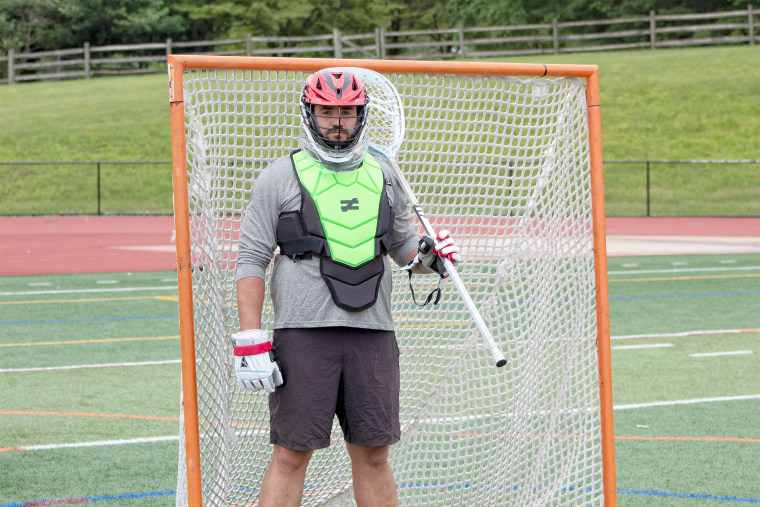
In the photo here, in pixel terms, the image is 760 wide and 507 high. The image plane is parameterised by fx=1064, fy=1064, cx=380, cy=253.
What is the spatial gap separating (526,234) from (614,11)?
4687 centimetres

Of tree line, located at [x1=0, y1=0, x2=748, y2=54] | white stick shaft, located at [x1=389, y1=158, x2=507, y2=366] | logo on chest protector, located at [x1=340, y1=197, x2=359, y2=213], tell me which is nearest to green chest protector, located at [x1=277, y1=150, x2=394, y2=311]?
logo on chest protector, located at [x1=340, y1=197, x2=359, y2=213]

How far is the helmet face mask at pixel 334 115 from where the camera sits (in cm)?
385

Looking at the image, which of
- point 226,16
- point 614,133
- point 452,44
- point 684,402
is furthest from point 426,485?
point 226,16

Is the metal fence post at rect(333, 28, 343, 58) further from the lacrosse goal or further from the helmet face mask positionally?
the helmet face mask

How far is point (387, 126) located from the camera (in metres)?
4.79

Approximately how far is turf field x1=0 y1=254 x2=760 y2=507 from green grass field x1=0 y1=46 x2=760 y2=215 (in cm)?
1349

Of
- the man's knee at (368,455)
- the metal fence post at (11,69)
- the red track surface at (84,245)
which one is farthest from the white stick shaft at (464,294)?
the metal fence post at (11,69)

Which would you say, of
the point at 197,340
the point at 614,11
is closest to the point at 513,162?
the point at 197,340

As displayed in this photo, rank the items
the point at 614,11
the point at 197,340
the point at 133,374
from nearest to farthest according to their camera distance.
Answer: the point at 197,340 → the point at 133,374 → the point at 614,11

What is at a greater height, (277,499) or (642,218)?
(642,218)

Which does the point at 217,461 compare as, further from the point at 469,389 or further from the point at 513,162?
the point at 513,162

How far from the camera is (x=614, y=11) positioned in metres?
49.3

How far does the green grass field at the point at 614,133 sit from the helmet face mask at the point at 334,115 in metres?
22.2

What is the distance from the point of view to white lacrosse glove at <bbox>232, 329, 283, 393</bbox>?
3703 mm
